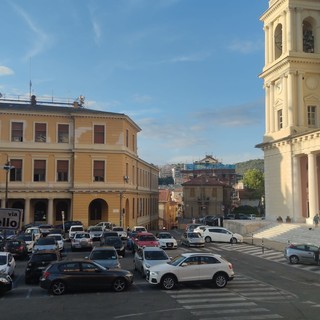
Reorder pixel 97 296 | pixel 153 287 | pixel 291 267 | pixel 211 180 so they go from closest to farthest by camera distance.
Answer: pixel 97 296 < pixel 153 287 < pixel 291 267 < pixel 211 180

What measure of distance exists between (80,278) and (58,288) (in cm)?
96

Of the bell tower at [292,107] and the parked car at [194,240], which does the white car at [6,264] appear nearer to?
the parked car at [194,240]

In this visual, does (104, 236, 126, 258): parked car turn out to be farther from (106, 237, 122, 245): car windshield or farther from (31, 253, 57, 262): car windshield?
(31, 253, 57, 262): car windshield

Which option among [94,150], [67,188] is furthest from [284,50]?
[67,188]

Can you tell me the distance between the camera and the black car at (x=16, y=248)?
97.0 ft

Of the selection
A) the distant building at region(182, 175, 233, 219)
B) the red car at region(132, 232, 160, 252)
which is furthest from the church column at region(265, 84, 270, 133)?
the distant building at region(182, 175, 233, 219)

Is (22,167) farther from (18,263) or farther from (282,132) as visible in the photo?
(282,132)

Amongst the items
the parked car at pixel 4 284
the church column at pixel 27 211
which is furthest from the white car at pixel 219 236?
the parked car at pixel 4 284

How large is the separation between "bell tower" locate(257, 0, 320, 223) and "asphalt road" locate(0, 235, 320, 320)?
28.5 m

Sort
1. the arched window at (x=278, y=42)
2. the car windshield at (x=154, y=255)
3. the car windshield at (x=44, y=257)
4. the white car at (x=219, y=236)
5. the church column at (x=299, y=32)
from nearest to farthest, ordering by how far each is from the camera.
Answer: the car windshield at (x=44, y=257) < the car windshield at (x=154, y=255) < the white car at (x=219, y=236) < the church column at (x=299, y=32) < the arched window at (x=278, y=42)

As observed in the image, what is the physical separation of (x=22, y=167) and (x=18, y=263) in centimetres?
2861

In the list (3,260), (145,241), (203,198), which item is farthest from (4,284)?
(203,198)

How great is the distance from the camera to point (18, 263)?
28.6 m

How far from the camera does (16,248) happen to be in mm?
29688
